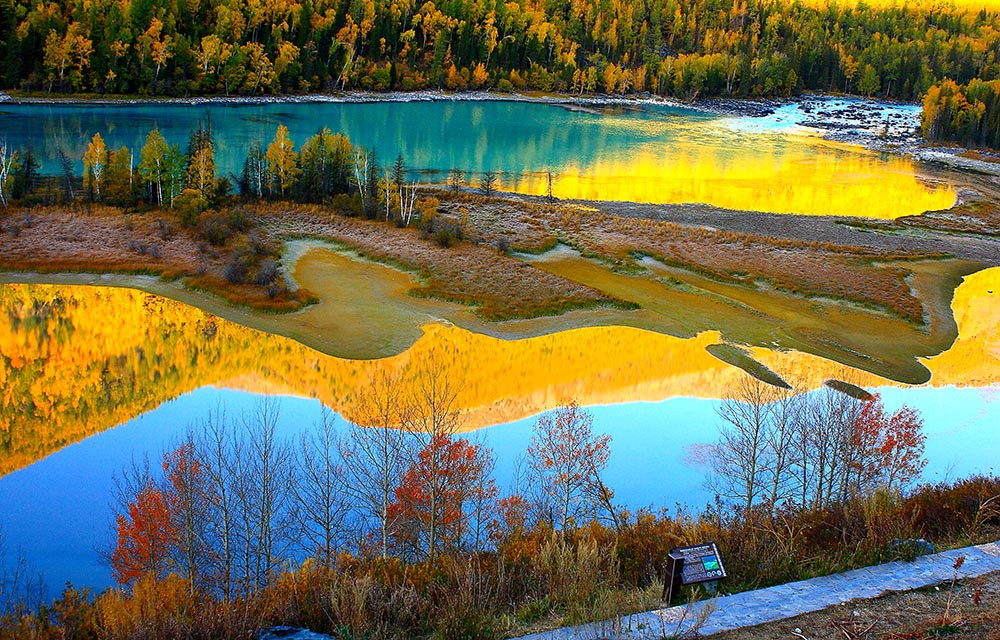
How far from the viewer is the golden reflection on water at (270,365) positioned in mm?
21578

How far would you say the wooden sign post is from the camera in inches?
356

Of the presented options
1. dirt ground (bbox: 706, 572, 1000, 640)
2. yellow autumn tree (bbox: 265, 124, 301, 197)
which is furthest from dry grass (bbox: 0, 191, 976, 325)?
dirt ground (bbox: 706, 572, 1000, 640)

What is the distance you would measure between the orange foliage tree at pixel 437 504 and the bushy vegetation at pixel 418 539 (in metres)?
0.04

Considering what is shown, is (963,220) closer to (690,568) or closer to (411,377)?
(411,377)

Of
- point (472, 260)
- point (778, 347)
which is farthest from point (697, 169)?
point (778, 347)

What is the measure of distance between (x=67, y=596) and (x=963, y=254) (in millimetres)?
39834

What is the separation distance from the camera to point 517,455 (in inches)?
769

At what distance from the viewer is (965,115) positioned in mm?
79812

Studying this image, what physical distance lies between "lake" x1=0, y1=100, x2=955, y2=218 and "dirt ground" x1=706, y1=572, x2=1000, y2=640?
4069 centimetres

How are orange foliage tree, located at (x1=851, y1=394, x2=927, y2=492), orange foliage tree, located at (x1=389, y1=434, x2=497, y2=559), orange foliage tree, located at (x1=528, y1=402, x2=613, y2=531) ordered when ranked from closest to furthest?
1. orange foliage tree, located at (x1=389, y1=434, x2=497, y2=559)
2. orange foliage tree, located at (x1=528, y1=402, x2=613, y2=531)
3. orange foliage tree, located at (x1=851, y1=394, x2=927, y2=492)

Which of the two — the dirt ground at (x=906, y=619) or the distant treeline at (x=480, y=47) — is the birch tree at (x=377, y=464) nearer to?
the dirt ground at (x=906, y=619)

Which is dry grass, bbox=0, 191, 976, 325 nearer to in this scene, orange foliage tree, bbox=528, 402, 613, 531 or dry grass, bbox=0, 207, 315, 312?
dry grass, bbox=0, 207, 315, 312

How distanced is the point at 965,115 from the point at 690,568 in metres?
84.0

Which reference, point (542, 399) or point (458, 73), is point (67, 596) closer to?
point (542, 399)
